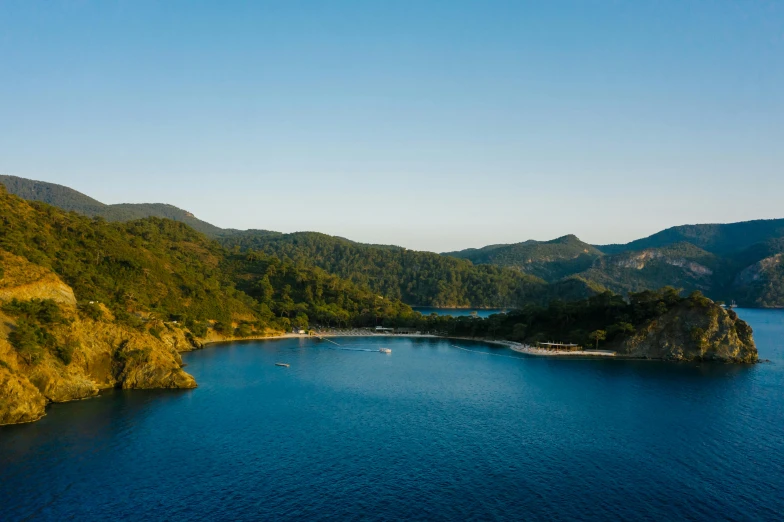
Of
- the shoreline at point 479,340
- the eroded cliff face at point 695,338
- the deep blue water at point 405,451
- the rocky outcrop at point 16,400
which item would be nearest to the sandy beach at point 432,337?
the shoreline at point 479,340

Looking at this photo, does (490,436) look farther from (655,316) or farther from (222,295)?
(222,295)

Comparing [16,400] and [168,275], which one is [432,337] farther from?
[16,400]

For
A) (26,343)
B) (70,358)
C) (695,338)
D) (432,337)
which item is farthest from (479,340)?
(26,343)

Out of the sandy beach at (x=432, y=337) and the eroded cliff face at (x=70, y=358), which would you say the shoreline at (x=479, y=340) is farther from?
the eroded cliff face at (x=70, y=358)

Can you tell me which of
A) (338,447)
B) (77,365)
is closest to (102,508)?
Answer: (338,447)

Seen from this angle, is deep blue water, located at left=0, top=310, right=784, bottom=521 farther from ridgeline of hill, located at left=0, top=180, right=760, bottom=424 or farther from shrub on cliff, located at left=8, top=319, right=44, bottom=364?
shrub on cliff, located at left=8, top=319, right=44, bottom=364

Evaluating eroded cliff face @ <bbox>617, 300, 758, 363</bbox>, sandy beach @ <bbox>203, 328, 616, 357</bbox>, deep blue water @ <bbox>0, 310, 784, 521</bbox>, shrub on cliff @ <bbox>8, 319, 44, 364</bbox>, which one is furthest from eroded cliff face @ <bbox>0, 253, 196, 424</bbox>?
eroded cliff face @ <bbox>617, 300, 758, 363</bbox>
